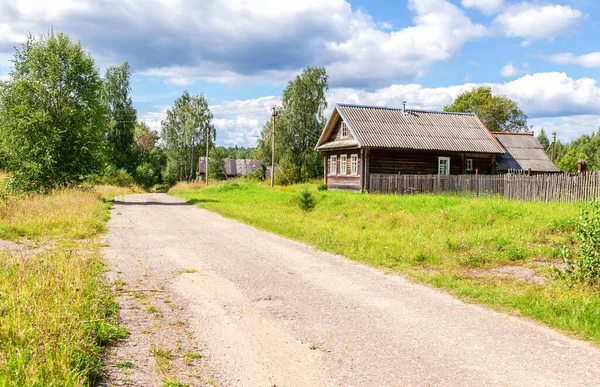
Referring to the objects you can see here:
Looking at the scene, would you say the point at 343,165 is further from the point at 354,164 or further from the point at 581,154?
the point at 581,154

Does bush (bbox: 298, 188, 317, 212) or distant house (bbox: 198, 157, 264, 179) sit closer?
bush (bbox: 298, 188, 317, 212)

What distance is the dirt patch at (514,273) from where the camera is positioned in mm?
7758

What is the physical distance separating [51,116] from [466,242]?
2168 cm

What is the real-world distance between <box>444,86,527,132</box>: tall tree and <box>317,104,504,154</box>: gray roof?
3343 cm

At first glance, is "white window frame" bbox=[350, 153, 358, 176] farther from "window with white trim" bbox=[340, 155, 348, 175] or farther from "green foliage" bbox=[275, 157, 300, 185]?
"green foliage" bbox=[275, 157, 300, 185]

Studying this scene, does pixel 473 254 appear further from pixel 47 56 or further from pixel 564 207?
pixel 47 56

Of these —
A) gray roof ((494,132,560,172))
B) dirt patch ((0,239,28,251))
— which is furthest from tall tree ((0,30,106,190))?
gray roof ((494,132,560,172))

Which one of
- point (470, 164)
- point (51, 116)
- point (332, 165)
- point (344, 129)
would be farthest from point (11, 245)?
point (470, 164)

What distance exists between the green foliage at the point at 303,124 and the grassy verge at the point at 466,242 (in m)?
30.4

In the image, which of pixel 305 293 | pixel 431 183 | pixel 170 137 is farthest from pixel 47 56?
pixel 170 137

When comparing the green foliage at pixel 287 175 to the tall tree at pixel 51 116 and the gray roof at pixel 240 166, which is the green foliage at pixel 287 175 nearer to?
the tall tree at pixel 51 116

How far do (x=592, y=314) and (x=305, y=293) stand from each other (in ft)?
12.3

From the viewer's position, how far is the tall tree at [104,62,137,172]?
55.0 meters

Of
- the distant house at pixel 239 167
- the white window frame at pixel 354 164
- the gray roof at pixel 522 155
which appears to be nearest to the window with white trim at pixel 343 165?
the white window frame at pixel 354 164
